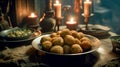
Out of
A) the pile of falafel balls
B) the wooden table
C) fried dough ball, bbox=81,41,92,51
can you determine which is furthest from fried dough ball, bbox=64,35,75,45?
the wooden table

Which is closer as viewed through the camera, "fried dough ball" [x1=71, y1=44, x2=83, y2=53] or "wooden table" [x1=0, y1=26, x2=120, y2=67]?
"fried dough ball" [x1=71, y1=44, x2=83, y2=53]

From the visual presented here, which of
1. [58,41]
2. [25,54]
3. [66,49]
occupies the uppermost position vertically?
[58,41]

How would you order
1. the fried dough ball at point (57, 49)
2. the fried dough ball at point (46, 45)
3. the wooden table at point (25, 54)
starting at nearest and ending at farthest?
the fried dough ball at point (57, 49), the fried dough ball at point (46, 45), the wooden table at point (25, 54)

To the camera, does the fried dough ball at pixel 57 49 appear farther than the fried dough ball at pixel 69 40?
No

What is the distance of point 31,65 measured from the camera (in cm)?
355

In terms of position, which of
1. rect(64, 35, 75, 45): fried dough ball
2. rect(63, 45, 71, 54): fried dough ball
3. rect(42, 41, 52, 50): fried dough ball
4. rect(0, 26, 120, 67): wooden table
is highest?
rect(64, 35, 75, 45): fried dough ball

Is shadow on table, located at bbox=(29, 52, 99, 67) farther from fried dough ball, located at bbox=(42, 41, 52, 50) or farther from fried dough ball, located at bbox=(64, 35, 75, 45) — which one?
fried dough ball, located at bbox=(64, 35, 75, 45)

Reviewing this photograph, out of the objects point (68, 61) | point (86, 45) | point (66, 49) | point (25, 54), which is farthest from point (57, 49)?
point (25, 54)

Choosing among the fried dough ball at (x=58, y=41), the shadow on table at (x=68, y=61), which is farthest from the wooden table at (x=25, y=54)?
the fried dough ball at (x=58, y=41)

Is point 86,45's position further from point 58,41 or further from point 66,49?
point 58,41

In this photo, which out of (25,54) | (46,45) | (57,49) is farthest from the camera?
(25,54)

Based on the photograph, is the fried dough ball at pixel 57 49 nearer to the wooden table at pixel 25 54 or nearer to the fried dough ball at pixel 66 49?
the fried dough ball at pixel 66 49

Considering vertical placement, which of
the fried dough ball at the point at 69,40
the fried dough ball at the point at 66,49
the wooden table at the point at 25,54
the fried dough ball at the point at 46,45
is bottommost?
the wooden table at the point at 25,54

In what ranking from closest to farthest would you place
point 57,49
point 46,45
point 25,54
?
point 57,49
point 46,45
point 25,54
